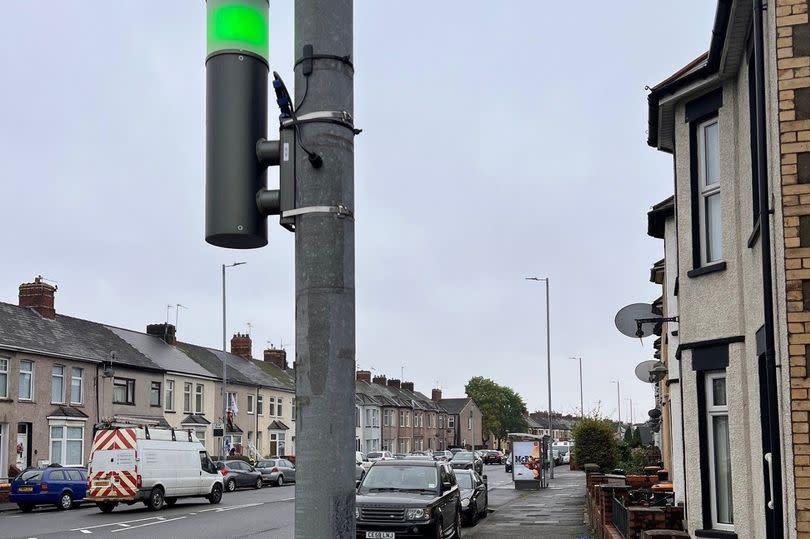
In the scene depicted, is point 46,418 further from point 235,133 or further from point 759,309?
point 235,133

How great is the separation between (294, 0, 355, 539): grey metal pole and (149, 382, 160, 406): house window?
51331 millimetres

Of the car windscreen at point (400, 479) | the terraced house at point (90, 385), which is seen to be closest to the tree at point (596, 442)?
the terraced house at point (90, 385)

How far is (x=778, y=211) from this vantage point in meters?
7.70

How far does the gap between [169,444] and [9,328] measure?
14.2 meters

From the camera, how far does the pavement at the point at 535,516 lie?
70.6ft

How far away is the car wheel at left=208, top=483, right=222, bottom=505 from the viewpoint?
3488 cm

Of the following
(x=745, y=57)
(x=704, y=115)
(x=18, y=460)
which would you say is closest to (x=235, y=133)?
(x=745, y=57)

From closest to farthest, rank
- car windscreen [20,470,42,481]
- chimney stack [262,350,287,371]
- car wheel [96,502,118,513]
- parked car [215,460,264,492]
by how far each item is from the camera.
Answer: car wheel [96,502,118,513]
car windscreen [20,470,42,481]
parked car [215,460,264,492]
chimney stack [262,350,287,371]

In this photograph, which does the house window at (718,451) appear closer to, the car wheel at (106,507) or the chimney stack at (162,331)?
the car wheel at (106,507)

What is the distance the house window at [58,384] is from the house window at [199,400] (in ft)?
46.8

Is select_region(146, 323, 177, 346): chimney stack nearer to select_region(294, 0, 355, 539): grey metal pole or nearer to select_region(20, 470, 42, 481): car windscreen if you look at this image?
select_region(20, 470, 42, 481): car windscreen

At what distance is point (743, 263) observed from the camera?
416 inches

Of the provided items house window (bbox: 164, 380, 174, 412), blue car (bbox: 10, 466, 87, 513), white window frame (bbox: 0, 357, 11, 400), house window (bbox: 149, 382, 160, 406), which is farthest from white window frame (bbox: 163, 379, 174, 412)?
blue car (bbox: 10, 466, 87, 513)

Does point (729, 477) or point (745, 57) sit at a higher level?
point (745, 57)
